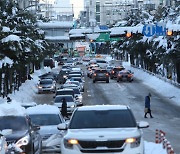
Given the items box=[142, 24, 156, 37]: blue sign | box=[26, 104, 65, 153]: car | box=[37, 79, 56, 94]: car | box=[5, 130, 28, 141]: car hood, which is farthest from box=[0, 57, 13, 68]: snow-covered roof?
box=[5, 130, 28, 141]: car hood

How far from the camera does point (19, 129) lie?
59.0 ft

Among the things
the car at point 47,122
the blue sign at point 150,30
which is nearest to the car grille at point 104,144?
the car at point 47,122

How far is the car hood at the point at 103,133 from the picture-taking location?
1480cm

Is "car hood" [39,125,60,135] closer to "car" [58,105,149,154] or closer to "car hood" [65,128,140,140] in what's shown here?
"car" [58,105,149,154]

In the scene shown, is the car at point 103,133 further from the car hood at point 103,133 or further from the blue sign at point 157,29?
the blue sign at point 157,29

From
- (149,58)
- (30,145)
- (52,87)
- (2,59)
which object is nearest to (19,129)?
(30,145)

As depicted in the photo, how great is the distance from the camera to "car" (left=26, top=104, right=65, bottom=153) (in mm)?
20812

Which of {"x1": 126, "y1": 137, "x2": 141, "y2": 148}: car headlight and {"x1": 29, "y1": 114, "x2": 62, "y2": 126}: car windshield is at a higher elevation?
{"x1": 126, "y1": 137, "x2": 141, "y2": 148}: car headlight

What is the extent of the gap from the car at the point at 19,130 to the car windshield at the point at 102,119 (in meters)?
1.52

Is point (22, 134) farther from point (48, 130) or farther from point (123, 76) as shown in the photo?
point (123, 76)

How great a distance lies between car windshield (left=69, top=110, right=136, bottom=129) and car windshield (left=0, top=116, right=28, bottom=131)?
7.02ft

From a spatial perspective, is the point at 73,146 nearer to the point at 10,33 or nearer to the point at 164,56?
the point at 10,33

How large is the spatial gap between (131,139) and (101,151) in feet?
2.48

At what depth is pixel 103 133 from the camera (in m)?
Result: 15.0
